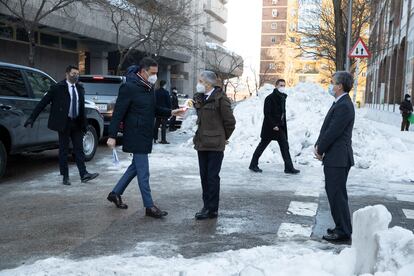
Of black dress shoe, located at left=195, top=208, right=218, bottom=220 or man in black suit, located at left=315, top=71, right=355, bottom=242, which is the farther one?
black dress shoe, located at left=195, top=208, right=218, bottom=220

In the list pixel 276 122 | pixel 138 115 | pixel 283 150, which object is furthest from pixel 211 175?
pixel 283 150

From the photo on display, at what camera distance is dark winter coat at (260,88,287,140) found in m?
9.78

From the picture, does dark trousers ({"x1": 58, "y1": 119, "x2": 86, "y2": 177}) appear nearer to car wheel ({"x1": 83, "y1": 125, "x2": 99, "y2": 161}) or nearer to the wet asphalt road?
the wet asphalt road

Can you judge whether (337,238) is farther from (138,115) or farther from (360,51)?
(360,51)

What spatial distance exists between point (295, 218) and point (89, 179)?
12.1ft

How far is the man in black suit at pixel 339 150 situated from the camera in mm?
5406

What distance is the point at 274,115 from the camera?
980 cm

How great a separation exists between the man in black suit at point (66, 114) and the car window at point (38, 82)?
1.27 meters

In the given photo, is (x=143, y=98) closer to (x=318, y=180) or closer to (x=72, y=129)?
(x=72, y=129)

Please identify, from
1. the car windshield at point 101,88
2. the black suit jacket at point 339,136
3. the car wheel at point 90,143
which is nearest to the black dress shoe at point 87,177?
the car wheel at point 90,143

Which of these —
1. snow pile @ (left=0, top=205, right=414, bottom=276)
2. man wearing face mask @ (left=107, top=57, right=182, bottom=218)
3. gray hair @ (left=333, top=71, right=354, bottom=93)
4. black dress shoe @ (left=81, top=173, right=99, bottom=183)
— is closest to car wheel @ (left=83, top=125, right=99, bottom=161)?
black dress shoe @ (left=81, top=173, right=99, bottom=183)

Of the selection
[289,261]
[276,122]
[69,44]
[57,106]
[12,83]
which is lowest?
[289,261]

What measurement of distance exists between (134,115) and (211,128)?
3.05 ft

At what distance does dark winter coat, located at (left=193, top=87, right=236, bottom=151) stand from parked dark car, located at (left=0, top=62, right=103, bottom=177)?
3646mm
